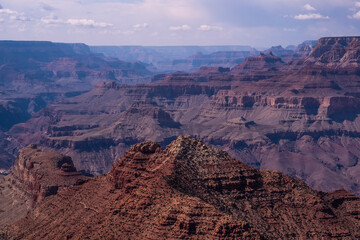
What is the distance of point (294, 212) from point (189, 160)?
1463 cm

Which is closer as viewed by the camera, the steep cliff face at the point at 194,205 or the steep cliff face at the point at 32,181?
the steep cliff face at the point at 194,205

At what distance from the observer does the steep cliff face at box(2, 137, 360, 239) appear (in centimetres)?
5312

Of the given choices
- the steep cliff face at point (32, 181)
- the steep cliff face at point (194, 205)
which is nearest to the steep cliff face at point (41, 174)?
the steep cliff face at point (32, 181)

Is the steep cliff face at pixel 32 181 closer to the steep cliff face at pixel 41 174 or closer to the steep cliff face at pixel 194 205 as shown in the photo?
the steep cliff face at pixel 41 174

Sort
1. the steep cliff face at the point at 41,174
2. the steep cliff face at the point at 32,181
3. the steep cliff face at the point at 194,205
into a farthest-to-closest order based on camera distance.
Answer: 1. the steep cliff face at the point at 32,181
2. the steep cliff face at the point at 41,174
3. the steep cliff face at the point at 194,205

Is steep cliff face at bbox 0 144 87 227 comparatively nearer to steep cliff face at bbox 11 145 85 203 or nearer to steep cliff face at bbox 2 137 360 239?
steep cliff face at bbox 11 145 85 203

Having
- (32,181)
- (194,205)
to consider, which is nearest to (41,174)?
(32,181)

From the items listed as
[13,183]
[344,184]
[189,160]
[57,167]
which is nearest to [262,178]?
[189,160]

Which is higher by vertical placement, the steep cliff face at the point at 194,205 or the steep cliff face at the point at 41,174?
the steep cliff face at the point at 194,205

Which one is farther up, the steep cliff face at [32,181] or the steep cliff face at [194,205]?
the steep cliff face at [194,205]

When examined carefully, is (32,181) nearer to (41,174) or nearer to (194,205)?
(41,174)

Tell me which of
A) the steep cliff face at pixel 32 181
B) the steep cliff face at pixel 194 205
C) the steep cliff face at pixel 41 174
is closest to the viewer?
the steep cliff face at pixel 194 205

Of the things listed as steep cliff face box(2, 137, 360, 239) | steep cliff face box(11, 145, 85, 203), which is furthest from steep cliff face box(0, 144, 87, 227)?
steep cliff face box(2, 137, 360, 239)

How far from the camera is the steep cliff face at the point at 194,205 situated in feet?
174
